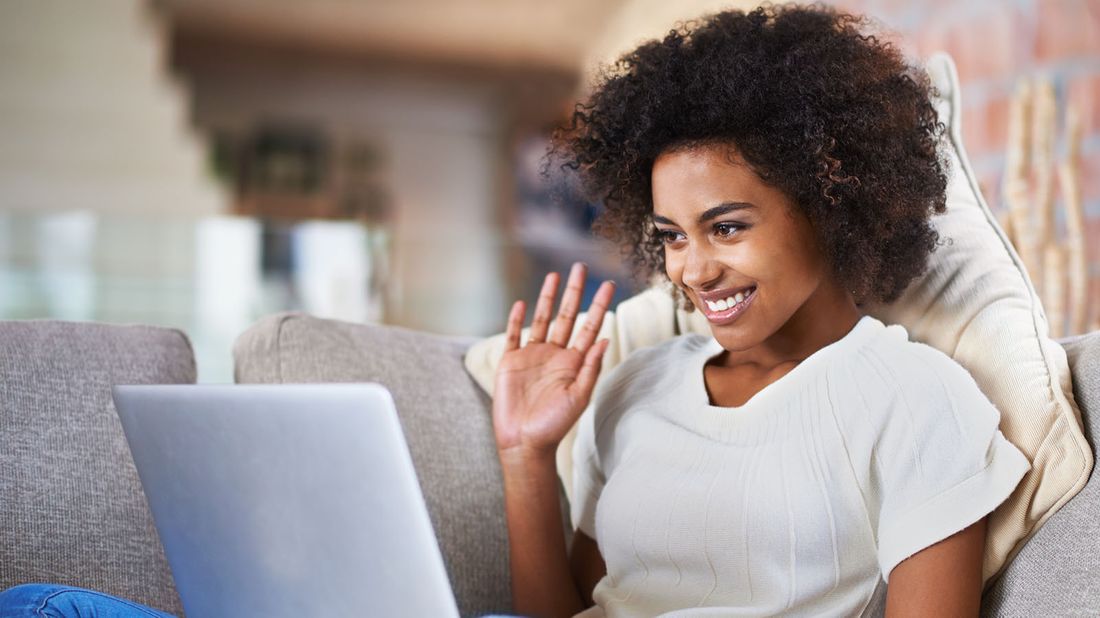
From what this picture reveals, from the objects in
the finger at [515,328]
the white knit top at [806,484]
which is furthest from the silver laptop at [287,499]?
the finger at [515,328]

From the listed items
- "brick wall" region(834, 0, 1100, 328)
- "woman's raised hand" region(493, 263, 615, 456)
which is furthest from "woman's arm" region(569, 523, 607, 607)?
"brick wall" region(834, 0, 1100, 328)

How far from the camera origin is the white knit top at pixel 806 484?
1037 mm

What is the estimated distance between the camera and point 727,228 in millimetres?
1195

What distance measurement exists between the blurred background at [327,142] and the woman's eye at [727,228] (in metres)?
1.24

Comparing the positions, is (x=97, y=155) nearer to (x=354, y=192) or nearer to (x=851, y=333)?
(x=354, y=192)

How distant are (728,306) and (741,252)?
6cm

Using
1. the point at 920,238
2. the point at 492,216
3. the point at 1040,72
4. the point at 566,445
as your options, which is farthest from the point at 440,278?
the point at 492,216

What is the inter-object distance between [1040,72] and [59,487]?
195cm

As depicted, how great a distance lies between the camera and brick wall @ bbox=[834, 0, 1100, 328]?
7.21 ft

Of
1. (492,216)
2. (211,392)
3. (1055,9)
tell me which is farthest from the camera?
(492,216)

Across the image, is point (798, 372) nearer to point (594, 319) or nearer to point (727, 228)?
point (727, 228)

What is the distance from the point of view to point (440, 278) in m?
4.62

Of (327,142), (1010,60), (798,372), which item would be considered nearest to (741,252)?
(798,372)

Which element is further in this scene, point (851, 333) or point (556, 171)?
point (556, 171)
